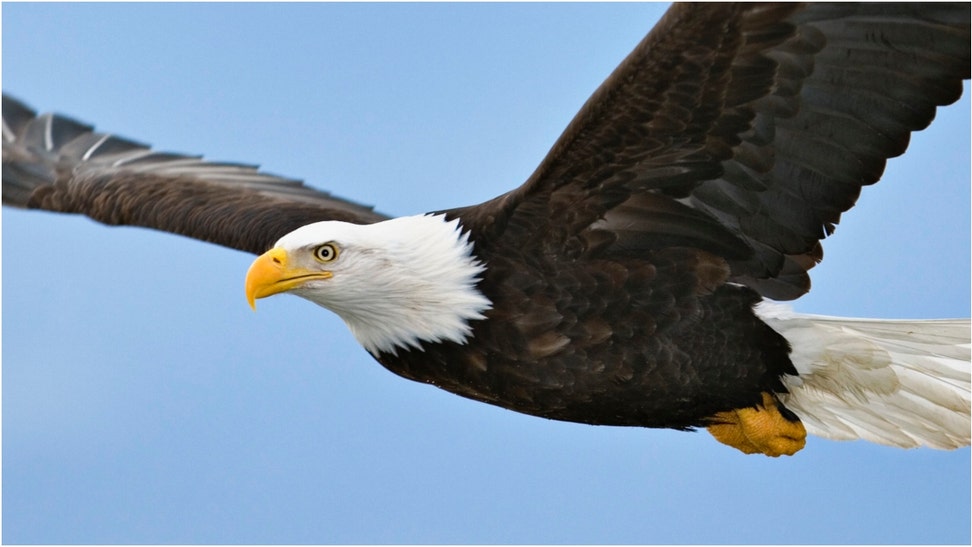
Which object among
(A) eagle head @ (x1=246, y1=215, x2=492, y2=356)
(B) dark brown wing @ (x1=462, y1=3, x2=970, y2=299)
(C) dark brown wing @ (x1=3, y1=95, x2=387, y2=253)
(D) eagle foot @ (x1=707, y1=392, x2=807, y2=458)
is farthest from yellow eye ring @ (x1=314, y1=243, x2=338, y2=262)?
(D) eagle foot @ (x1=707, y1=392, x2=807, y2=458)

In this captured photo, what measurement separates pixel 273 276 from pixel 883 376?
8.14 feet

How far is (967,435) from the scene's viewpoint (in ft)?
21.8

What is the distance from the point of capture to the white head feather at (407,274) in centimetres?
615

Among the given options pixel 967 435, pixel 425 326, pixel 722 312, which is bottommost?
pixel 967 435

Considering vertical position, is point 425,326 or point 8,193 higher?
point 8,193

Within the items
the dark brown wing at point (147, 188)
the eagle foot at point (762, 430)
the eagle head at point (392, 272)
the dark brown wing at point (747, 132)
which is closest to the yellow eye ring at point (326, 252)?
the eagle head at point (392, 272)

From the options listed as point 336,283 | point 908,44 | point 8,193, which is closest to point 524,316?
point 336,283

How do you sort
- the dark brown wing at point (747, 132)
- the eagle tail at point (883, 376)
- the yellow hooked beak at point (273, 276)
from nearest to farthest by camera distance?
the dark brown wing at point (747, 132), the yellow hooked beak at point (273, 276), the eagle tail at point (883, 376)

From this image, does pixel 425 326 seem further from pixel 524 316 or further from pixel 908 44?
pixel 908 44

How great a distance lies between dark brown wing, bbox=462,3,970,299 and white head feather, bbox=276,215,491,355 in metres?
0.19

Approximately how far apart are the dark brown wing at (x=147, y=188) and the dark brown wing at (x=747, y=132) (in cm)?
170

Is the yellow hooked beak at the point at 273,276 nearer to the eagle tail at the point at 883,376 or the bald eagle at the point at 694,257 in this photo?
the bald eagle at the point at 694,257

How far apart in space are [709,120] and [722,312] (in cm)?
85

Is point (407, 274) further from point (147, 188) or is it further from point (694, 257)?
point (147, 188)
